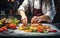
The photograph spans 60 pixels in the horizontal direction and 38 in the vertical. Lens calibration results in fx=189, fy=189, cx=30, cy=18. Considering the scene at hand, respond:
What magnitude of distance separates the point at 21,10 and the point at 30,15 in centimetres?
8

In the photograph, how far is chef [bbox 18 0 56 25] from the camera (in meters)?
1.52

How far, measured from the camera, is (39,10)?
4.99 ft

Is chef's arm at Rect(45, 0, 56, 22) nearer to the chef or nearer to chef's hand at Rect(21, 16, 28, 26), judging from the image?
the chef

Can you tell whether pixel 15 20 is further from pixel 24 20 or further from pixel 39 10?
pixel 39 10

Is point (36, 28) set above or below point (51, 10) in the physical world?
below

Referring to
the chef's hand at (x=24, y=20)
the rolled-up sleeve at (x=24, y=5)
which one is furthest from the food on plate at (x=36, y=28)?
the rolled-up sleeve at (x=24, y=5)

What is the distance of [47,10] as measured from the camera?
1534 millimetres

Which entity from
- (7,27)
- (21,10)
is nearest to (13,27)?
(7,27)

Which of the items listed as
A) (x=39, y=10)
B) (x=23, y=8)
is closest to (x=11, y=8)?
(x=23, y=8)

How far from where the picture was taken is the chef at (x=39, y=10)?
1.52 m

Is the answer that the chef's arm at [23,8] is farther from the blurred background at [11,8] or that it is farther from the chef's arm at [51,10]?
the chef's arm at [51,10]

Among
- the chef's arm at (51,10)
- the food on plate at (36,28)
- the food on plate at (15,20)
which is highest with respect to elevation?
the chef's arm at (51,10)

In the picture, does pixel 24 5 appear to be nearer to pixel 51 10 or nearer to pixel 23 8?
pixel 23 8

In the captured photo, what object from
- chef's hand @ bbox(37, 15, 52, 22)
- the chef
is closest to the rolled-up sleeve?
the chef
